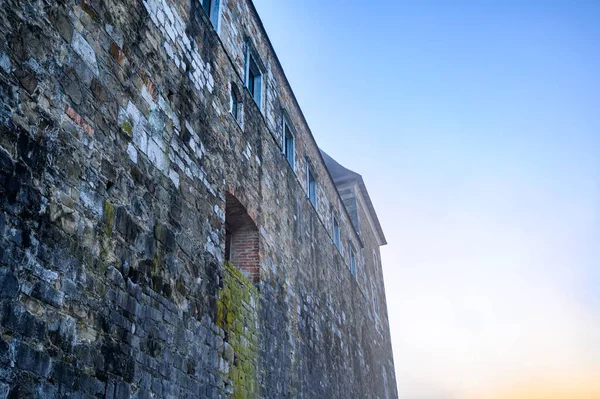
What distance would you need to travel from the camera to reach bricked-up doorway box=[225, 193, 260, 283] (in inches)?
265

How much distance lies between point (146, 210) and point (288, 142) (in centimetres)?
583

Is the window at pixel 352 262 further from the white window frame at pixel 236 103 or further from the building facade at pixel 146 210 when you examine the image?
the white window frame at pixel 236 103

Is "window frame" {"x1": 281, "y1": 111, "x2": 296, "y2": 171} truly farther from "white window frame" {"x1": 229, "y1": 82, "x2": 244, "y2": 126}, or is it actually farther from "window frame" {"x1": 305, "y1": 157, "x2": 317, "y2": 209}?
"white window frame" {"x1": 229, "y1": 82, "x2": 244, "y2": 126}

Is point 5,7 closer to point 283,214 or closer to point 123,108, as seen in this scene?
point 123,108

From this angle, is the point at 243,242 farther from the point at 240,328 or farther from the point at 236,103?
the point at 236,103

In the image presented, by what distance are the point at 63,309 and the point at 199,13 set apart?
431cm

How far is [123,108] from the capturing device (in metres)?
4.29

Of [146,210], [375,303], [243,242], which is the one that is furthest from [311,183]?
[375,303]

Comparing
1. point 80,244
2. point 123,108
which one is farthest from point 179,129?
point 80,244

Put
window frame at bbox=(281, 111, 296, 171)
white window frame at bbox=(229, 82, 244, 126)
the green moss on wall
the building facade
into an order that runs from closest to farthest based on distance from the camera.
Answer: the building facade → the green moss on wall → white window frame at bbox=(229, 82, 244, 126) → window frame at bbox=(281, 111, 296, 171)

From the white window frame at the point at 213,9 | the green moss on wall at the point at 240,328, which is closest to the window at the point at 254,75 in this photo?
the white window frame at the point at 213,9

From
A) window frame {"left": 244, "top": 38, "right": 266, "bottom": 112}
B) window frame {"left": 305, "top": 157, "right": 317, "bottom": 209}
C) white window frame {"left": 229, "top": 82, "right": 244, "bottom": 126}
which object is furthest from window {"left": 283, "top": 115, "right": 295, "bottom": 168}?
white window frame {"left": 229, "top": 82, "right": 244, "bottom": 126}

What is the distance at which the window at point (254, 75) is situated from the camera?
802 cm

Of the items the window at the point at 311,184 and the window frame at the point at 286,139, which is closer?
the window frame at the point at 286,139
